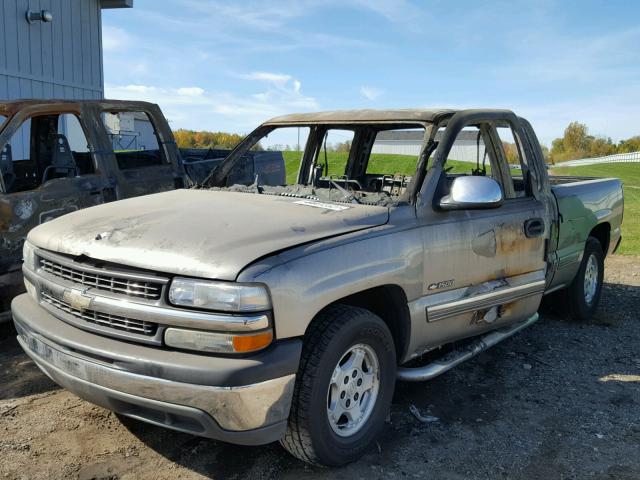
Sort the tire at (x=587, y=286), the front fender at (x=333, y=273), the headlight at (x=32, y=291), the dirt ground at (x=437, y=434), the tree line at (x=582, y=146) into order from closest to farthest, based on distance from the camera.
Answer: the front fender at (x=333, y=273), the dirt ground at (x=437, y=434), the headlight at (x=32, y=291), the tire at (x=587, y=286), the tree line at (x=582, y=146)

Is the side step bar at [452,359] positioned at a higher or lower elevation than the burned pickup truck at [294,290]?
lower

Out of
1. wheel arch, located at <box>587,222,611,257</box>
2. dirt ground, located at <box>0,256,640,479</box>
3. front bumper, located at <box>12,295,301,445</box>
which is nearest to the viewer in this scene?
front bumper, located at <box>12,295,301,445</box>

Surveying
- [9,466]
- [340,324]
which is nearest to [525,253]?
[340,324]

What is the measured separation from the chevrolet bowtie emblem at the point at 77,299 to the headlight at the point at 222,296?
0.53m

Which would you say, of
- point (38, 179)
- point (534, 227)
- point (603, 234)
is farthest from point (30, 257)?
point (603, 234)

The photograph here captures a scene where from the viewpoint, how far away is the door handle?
4.46m

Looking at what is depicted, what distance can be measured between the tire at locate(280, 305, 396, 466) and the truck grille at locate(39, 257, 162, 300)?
30.0 inches

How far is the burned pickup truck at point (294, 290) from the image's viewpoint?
107 inches

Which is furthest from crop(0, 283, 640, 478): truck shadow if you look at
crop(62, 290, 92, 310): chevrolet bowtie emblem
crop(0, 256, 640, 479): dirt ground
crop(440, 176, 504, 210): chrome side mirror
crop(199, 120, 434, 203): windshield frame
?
crop(199, 120, 434, 203): windshield frame

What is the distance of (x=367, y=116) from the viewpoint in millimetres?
4449

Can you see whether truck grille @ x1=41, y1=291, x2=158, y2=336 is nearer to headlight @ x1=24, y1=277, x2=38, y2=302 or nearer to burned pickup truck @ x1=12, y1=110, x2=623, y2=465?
burned pickup truck @ x1=12, y1=110, x2=623, y2=465

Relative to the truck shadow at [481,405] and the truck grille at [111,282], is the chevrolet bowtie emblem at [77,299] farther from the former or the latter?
the truck shadow at [481,405]

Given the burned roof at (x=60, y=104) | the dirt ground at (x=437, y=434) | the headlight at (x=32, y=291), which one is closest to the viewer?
the dirt ground at (x=437, y=434)

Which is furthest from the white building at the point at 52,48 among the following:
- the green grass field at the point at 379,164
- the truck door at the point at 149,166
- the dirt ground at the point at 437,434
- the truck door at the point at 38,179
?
the green grass field at the point at 379,164
